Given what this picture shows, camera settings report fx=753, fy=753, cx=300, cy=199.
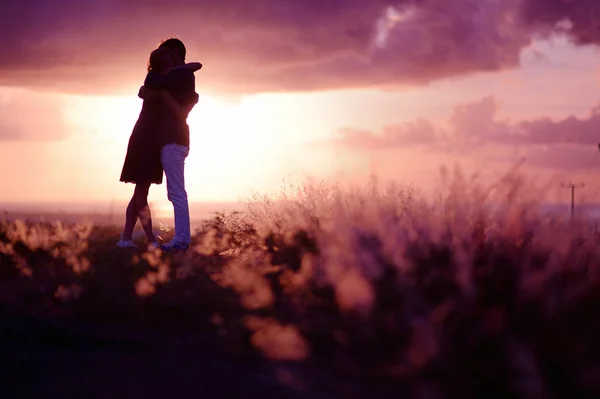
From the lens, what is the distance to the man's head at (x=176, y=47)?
9.20 m

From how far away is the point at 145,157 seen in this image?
9.30 metres

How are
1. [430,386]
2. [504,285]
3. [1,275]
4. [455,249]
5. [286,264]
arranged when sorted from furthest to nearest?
1. [1,275]
2. [286,264]
3. [455,249]
4. [504,285]
5. [430,386]

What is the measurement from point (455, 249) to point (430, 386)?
1798 millimetres

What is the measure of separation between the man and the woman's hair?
1.02 feet

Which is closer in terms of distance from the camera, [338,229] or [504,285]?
[504,285]

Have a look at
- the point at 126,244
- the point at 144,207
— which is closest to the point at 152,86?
the point at 144,207

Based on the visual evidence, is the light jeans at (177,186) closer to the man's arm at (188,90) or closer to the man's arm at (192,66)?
the man's arm at (188,90)

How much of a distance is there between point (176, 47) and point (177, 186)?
5.76 ft

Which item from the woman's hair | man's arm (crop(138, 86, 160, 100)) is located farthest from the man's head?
man's arm (crop(138, 86, 160, 100))

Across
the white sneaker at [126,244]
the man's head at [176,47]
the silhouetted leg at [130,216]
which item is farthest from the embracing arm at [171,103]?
the white sneaker at [126,244]

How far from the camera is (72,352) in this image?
13.8ft

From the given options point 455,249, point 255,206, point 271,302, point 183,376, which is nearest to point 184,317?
point 271,302

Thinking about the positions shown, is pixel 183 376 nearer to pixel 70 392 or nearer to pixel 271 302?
pixel 70 392

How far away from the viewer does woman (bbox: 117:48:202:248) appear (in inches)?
359
